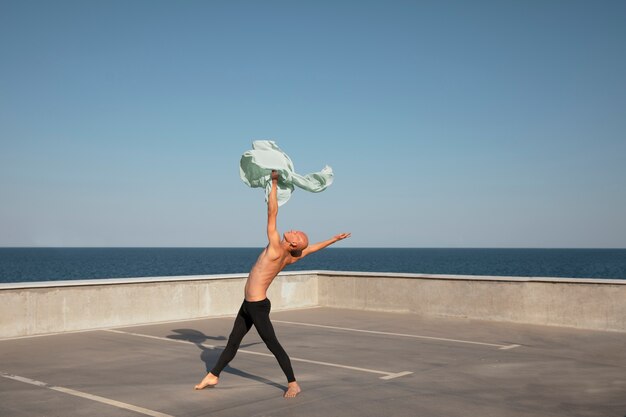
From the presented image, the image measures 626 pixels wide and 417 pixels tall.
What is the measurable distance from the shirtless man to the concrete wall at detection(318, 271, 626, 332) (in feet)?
26.4

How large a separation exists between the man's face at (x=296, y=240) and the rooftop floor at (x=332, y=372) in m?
1.59

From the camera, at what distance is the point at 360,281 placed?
1667 cm

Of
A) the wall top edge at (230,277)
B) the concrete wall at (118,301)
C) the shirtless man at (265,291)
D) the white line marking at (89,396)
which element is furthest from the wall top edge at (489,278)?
the white line marking at (89,396)

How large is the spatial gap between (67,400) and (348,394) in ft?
9.63

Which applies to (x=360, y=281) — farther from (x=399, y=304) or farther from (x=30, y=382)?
(x=30, y=382)

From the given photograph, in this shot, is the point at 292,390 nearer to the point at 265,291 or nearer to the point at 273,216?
the point at 265,291

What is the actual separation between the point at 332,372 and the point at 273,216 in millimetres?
Answer: 2470

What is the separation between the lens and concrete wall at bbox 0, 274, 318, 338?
38.7 feet

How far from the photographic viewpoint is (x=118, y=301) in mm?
13305

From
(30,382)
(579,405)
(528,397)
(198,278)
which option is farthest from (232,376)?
(198,278)

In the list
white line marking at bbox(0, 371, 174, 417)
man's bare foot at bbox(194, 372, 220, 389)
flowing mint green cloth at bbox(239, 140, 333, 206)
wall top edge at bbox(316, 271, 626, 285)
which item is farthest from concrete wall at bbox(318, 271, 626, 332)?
white line marking at bbox(0, 371, 174, 417)

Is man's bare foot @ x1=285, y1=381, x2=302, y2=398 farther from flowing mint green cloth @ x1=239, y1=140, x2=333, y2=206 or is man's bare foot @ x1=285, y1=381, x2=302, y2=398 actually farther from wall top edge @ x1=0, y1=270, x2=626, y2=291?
wall top edge @ x1=0, y1=270, x2=626, y2=291

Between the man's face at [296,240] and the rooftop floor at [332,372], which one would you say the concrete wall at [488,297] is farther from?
the man's face at [296,240]

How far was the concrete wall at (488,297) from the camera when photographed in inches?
513
